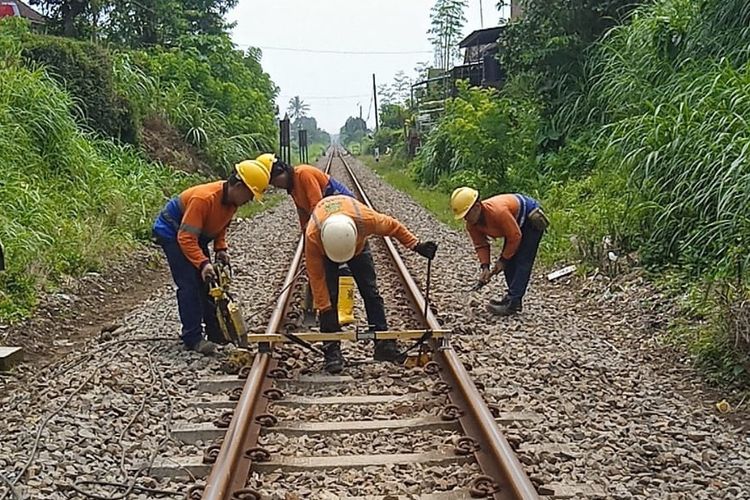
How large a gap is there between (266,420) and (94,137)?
12.6 metres

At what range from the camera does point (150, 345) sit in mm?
7074

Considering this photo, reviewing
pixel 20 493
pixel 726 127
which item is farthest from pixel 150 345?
pixel 726 127

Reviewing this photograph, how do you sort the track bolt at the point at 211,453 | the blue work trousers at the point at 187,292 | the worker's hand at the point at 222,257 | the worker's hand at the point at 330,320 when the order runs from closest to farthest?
the track bolt at the point at 211,453
the worker's hand at the point at 330,320
the blue work trousers at the point at 187,292
the worker's hand at the point at 222,257

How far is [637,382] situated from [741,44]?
6400 millimetres

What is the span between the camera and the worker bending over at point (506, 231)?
7.60 metres

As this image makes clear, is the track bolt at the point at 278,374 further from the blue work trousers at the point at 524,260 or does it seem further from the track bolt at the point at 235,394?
the blue work trousers at the point at 524,260

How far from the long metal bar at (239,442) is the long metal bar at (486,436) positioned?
1.14 metres

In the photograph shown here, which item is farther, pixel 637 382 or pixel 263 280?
pixel 263 280

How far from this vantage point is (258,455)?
4.51m

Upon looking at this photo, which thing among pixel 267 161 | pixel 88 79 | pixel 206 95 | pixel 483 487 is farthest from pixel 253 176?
pixel 206 95

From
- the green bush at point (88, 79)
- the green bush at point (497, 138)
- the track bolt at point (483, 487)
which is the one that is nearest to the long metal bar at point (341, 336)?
the track bolt at point (483, 487)

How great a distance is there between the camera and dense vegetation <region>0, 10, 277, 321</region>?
10300 mm

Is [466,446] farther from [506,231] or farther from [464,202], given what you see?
[506,231]

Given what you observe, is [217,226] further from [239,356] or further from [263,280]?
[263,280]
